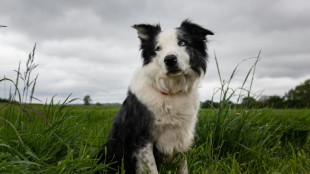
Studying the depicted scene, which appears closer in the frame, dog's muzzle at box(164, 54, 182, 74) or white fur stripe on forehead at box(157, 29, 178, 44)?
dog's muzzle at box(164, 54, 182, 74)

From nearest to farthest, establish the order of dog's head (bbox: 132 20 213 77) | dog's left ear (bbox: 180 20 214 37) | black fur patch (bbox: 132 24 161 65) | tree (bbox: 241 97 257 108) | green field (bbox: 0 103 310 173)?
green field (bbox: 0 103 310 173) < dog's head (bbox: 132 20 213 77) < black fur patch (bbox: 132 24 161 65) < dog's left ear (bbox: 180 20 214 37) < tree (bbox: 241 97 257 108)

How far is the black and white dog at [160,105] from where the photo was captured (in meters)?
3.00

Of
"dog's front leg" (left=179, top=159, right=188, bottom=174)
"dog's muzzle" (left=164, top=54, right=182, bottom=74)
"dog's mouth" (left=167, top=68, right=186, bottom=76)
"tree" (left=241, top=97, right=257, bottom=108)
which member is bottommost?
"dog's front leg" (left=179, top=159, right=188, bottom=174)

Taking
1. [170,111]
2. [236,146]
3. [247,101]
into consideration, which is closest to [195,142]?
[236,146]

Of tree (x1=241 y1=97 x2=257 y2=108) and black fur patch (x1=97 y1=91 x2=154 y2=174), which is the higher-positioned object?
tree (x1=241 y1=97 x2=257 y2=108)

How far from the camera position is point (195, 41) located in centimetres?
332

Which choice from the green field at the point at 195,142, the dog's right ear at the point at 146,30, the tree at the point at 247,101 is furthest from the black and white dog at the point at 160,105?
the tree at the point at 247,101

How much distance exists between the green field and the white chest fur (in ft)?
0.90

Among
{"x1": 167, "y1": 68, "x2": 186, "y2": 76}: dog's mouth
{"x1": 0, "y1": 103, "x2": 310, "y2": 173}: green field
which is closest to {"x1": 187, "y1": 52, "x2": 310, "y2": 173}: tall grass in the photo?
{"x1": 0, "y1": 103, "x2": 310, "y2": 173}: green field

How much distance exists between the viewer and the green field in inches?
95.2

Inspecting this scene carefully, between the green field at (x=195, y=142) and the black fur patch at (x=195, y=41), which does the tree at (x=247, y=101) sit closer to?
the green field at (x=195, y=142)

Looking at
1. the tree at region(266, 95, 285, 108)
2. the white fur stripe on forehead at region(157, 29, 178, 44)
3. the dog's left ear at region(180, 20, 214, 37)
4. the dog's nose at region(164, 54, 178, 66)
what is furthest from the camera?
the tree at region(266, 95, 285, 108)

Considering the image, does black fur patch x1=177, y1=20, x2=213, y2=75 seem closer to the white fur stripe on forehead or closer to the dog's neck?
the white fur stripe on forehead

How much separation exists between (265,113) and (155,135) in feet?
8.98
